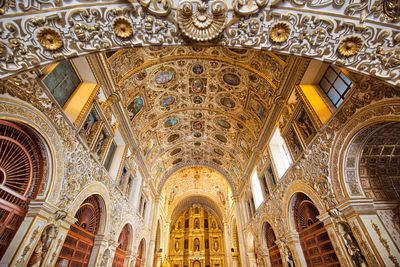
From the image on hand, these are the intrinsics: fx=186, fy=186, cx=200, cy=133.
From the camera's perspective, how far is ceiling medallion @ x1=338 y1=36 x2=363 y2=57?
318 centimetres

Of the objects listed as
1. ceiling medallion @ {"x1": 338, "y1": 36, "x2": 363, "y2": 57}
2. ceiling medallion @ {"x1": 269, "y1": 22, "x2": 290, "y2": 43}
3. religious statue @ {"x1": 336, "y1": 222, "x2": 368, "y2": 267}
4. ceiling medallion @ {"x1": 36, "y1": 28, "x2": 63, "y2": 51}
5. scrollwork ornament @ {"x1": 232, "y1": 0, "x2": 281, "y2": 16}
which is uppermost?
scrollwork ornament @ {"x1": 232, "y1": 0, "x2": 281, "y2": 16}

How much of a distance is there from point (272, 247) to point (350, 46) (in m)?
11.1

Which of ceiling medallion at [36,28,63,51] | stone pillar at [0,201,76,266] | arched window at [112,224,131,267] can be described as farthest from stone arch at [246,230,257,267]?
ceiling medallion at [36,28,63,51]

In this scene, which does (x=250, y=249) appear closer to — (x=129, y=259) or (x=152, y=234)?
(x=152, y=234)

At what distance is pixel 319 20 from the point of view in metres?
3.26

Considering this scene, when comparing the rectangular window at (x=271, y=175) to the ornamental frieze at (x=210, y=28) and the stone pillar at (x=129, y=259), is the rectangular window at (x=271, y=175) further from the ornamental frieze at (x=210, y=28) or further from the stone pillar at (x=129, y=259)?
the stone pillar at (x=129, y=259)

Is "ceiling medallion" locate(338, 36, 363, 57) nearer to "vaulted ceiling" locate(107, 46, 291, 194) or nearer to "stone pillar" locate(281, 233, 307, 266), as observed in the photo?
"vaulted ceiling" locate(107, 46, 291, 194)

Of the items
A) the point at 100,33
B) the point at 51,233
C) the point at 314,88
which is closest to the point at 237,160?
the point at 314,88

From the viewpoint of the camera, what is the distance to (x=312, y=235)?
23.6 ft

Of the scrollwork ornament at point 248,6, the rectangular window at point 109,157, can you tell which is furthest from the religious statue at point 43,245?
the scrollwork ornament at point 248,6

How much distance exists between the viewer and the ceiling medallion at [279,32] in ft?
11.2

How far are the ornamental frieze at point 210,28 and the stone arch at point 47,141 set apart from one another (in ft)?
6.12

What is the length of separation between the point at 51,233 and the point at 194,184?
21912 millimetres

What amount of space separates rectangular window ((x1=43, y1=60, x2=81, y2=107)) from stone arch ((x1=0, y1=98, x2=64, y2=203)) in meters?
1.27
